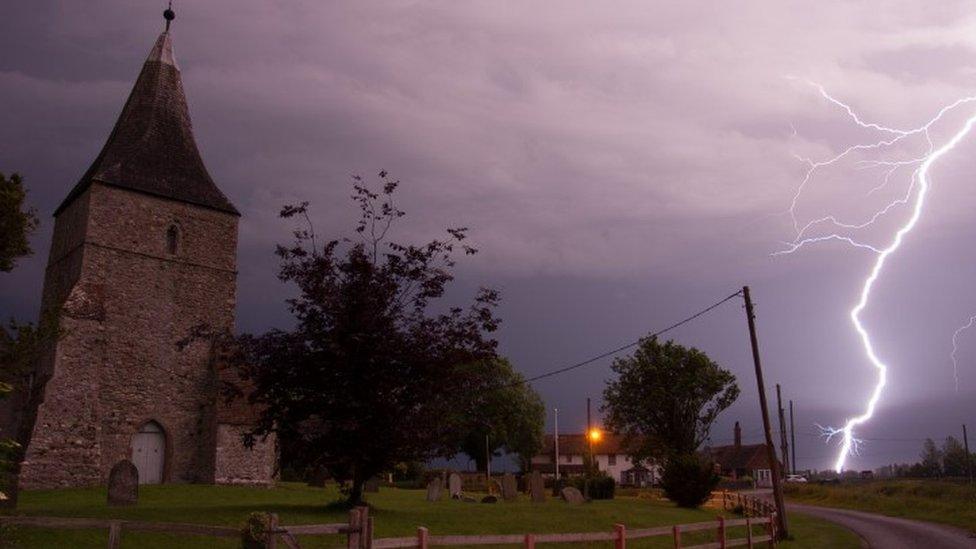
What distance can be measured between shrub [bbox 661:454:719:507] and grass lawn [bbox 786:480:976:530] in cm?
857

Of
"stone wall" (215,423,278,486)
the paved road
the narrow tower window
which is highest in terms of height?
the narrow tower window

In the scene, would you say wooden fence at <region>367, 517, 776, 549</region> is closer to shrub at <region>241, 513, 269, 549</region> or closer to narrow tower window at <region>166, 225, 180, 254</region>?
shrub at <region>241, 513, 269, 549</region>

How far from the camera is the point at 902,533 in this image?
25.9 metres

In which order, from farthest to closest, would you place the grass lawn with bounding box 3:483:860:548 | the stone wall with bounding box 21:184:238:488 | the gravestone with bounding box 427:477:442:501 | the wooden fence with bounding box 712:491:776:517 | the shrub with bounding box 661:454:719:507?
the shrub with bounding box 661:454:719:507 → the gravestone with bounding box 427:477:442:501 → the stone wall with bounding box 21:184:238:488 → the wooden fence with bounding box 712:491:776:517 → the grass lawn with bounding box 3:483:860:548

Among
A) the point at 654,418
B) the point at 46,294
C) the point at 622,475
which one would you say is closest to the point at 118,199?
the point at 46,294

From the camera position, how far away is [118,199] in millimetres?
35375

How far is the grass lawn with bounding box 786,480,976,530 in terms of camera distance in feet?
109

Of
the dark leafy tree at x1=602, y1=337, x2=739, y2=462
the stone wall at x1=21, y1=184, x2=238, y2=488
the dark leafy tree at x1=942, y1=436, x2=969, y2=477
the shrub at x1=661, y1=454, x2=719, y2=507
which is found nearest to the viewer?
the stone wall at x1=21, y1=184, x2=238, y2=488

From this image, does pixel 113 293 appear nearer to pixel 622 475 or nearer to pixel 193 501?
pixel 193 501

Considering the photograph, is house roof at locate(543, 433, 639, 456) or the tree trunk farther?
house roof at locate(543, 433, 639, 456)

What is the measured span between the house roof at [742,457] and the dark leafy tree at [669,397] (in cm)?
4232

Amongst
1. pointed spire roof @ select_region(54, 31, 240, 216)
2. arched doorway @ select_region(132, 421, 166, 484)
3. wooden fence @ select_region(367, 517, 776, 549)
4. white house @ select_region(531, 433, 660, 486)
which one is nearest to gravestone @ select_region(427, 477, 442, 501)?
arched doorway @ select_region(132, 421, 166, 484)

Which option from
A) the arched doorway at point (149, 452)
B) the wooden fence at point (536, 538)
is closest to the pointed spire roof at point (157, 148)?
the arched doorway at point (149, 452)

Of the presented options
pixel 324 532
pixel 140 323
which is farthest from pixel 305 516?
pixel 140 323
